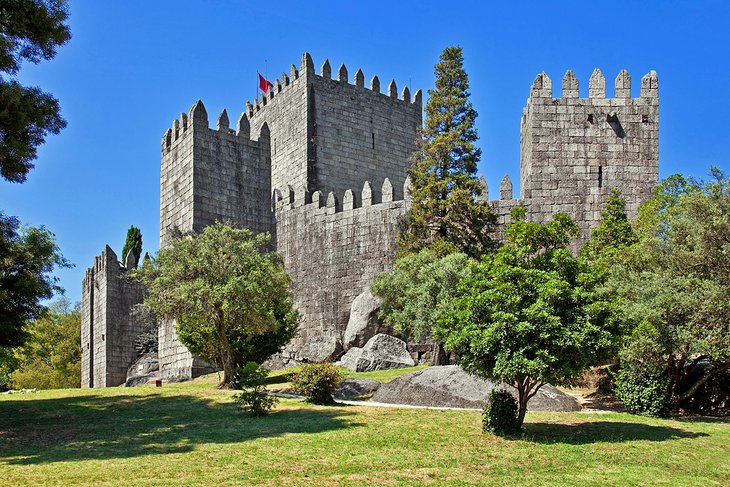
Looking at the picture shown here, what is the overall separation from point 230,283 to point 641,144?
16435 mm

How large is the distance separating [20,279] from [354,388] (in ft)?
29.6

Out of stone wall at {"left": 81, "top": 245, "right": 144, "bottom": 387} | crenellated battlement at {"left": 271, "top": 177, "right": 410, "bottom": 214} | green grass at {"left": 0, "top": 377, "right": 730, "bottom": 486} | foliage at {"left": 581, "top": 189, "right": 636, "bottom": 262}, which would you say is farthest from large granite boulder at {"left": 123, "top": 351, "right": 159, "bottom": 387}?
foliage at {"left": 581, "top": 189, "right": 636, "bottom": 262}

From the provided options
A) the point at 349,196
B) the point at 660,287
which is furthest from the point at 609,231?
the point at 349,196

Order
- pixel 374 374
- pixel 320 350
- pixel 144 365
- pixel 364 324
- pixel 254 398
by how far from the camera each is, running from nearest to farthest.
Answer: pixel 254 398
pixel 374 374
pixel 364 324
pixel 320 350
pixel 144 365

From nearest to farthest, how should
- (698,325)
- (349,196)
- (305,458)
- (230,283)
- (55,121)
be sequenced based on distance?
(305,458) → (55,121) → (698,325) → (230,283) → (349,196)

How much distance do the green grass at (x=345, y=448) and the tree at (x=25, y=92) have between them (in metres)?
5.71

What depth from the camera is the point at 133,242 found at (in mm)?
47281

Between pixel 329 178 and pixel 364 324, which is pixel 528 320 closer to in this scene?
pixel 364 324

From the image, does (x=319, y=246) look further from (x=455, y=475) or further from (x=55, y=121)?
(x=455, y=475)

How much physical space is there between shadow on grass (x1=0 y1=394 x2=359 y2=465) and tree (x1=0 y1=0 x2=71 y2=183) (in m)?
5.41

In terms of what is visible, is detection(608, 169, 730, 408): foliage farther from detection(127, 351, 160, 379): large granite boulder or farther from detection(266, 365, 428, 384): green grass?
detection(127, 351, 160, 379): large granite boulder

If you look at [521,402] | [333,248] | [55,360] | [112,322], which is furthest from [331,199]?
[55,360]

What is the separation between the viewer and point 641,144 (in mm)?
30438

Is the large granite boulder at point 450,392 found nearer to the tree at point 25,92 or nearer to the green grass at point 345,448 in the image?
the green grass at point 345,448
